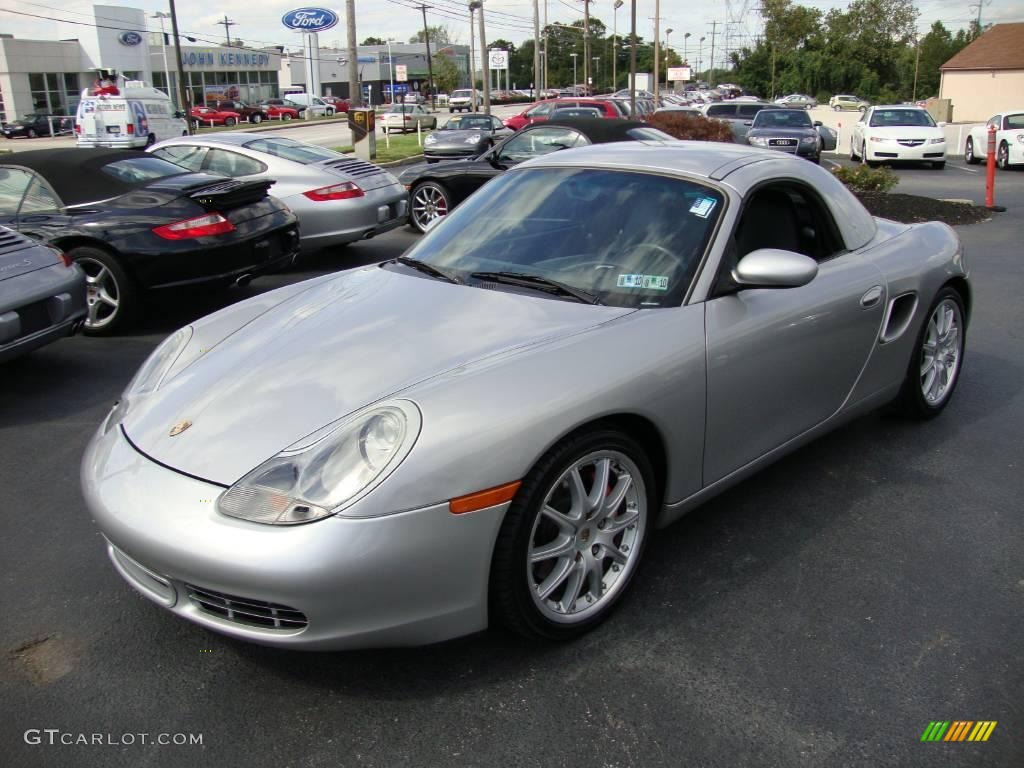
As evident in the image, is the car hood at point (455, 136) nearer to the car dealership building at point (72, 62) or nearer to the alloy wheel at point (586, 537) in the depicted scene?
the alloy wheel at point (586, 537)

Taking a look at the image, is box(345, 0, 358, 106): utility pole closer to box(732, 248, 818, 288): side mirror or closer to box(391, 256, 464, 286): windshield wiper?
box(391, 256, 464, 286): windshield wiper

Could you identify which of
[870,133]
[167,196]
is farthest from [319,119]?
[167,196]

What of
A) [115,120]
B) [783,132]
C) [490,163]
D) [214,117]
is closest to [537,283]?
[490,163]

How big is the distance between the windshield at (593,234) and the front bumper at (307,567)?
1.17 metres

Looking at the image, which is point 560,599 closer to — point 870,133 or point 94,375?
point 94,375

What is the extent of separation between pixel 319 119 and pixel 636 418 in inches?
2532

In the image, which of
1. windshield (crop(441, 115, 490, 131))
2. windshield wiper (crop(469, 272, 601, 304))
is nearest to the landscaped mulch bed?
windshield wiper (crop(469, 272, 601, 304))

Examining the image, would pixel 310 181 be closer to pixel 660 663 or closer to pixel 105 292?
pixel 105 292

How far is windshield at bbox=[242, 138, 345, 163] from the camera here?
9.38 meters

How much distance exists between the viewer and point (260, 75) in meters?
81.8

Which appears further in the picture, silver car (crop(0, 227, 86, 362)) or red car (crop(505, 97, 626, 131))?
red car (crop(505, 97, 626, 131))

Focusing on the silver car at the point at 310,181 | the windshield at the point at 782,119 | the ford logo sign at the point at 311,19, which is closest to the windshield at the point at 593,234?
the silver car at the point at 310,181

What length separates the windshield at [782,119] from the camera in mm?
22250

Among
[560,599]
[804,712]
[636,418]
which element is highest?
[636,418]
